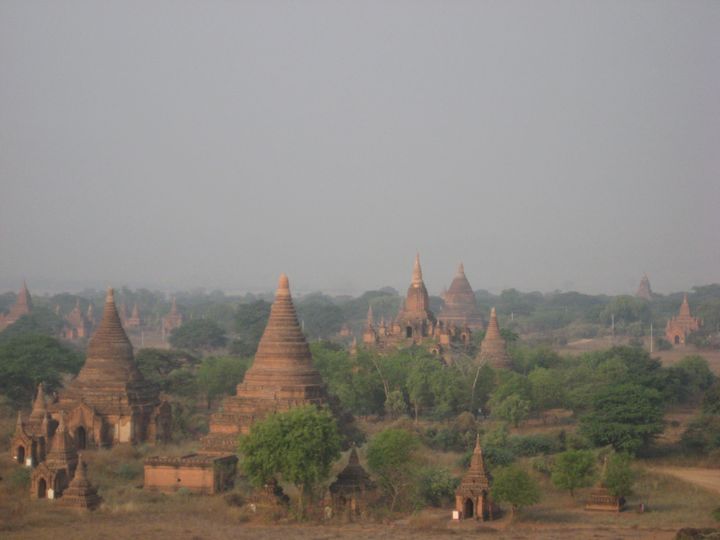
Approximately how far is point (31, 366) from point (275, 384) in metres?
19.9

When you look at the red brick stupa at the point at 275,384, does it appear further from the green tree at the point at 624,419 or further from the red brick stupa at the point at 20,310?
the red brick stupa at the point at 20,310

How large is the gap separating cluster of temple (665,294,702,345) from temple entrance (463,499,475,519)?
79.9m

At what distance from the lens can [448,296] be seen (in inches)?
4040

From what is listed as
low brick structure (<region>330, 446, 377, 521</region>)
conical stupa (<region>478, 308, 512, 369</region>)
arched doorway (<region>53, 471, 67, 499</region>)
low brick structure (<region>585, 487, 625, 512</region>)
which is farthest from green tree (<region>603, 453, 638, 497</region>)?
conical stupa (<region>478, 308, 512, 369</region>)

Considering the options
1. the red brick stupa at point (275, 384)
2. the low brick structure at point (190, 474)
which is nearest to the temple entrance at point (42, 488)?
the low brick structure at point (190, 474)

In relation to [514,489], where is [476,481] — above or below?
above

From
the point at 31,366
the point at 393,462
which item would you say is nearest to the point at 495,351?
the point at 31,366

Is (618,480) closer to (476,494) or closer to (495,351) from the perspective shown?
(476,494)

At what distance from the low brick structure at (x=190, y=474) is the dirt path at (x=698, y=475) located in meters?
15.6

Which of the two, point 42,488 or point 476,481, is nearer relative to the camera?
point 476,481

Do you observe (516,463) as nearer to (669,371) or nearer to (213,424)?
(213,424)

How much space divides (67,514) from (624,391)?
21.8 m

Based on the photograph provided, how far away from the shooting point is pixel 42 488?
36875 millimetres

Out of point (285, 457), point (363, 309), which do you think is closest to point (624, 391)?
point (285, 457)
